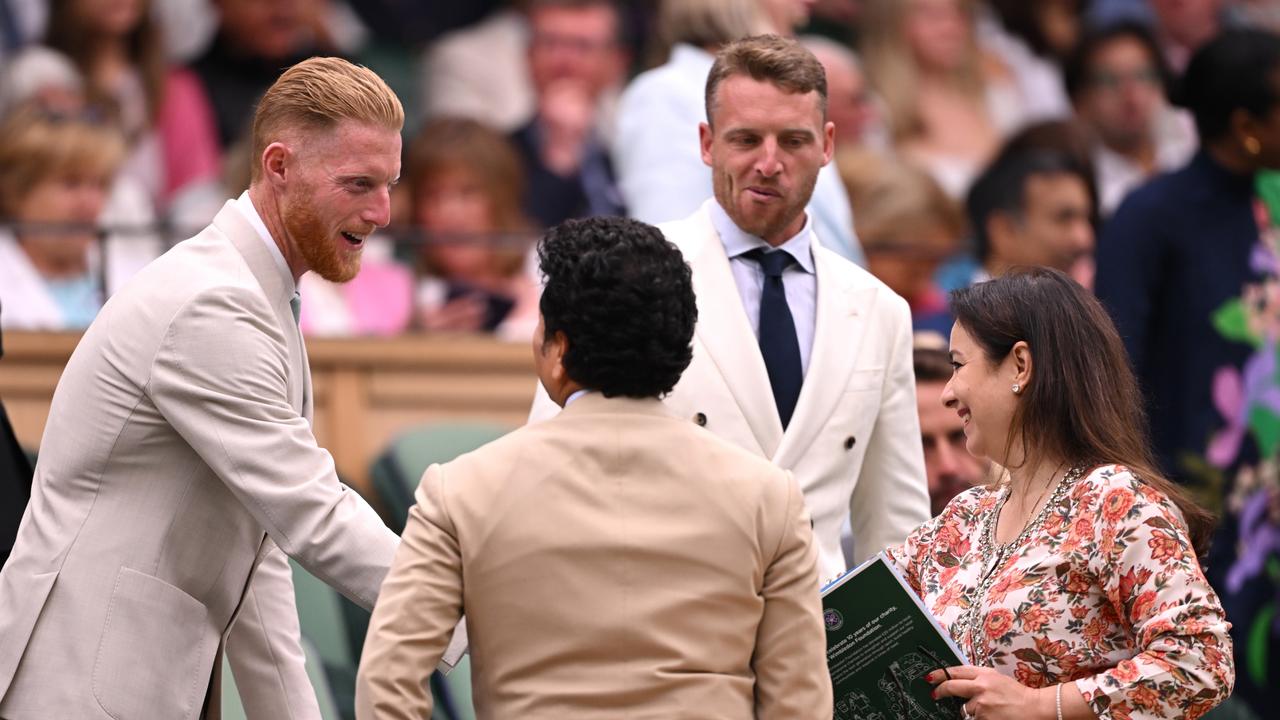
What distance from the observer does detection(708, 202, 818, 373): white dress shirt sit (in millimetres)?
3771

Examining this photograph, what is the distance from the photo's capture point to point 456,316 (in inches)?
256

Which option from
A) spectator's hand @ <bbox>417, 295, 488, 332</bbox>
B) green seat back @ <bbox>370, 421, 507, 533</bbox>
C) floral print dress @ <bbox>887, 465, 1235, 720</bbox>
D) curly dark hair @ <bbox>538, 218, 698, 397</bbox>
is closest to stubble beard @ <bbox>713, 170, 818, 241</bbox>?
floral print dress @ <bbox>887, 465, 1235, 720</bbox>

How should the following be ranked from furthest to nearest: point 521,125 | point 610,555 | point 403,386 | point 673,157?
point 521,125 → point 403,386 → point 673,157 → point 610,555

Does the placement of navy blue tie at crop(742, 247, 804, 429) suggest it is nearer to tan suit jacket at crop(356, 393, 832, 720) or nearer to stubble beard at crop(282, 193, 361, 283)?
stubble beard at crop(282, 193, 361, 283)

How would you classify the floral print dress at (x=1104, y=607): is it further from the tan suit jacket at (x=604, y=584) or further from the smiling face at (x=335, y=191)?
the smiling face at (x=335, y=191)

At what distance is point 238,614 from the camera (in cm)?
338

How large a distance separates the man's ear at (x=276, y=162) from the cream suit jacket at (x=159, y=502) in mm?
158

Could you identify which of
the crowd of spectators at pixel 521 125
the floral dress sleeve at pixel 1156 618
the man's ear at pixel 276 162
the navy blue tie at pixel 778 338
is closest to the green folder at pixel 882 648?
the floral dress sleeve at pixel 1156 618

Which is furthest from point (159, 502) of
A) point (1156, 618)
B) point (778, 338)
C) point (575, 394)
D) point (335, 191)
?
point (1156, 618)

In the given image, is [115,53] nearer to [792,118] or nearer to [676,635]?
[792,118]

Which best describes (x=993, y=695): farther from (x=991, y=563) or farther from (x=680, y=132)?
(x=680, y=132)

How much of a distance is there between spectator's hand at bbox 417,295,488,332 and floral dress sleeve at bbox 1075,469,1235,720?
151 inches

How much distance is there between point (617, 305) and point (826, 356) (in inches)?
45.0

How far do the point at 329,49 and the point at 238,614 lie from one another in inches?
164
